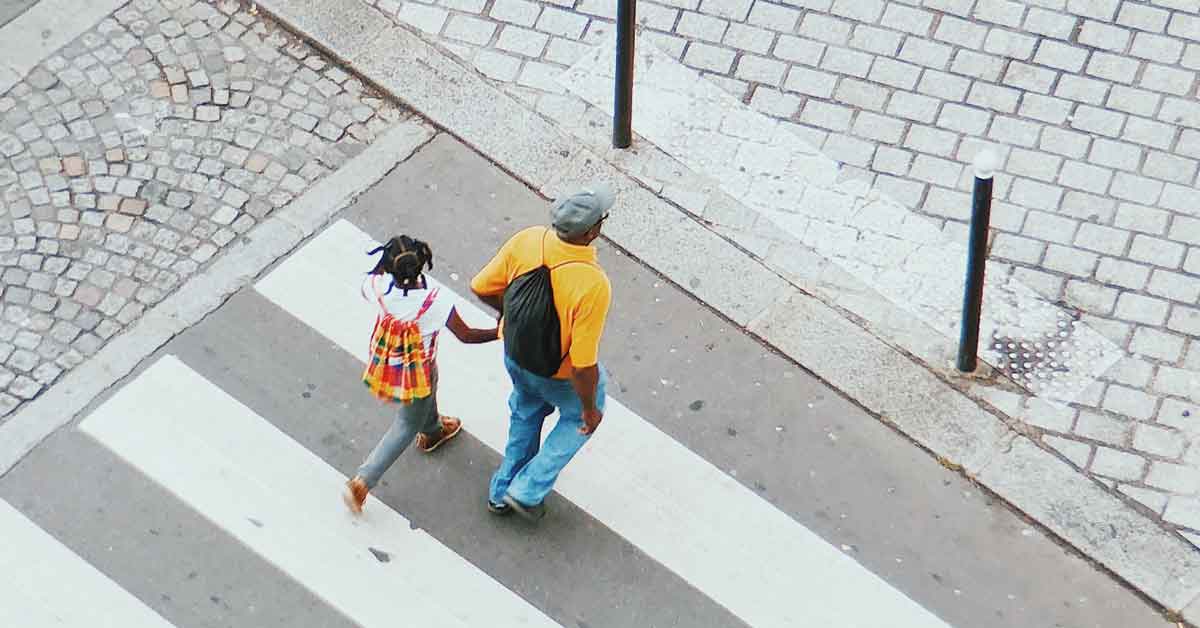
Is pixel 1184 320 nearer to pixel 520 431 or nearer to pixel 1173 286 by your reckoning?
pixel 1173 286

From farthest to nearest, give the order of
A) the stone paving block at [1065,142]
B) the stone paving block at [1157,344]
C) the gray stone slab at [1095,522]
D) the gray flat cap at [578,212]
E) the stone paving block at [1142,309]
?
the stone paving block at [1065,142], the stone paving block at [1142,309], the stone paving block at [1157,344], the gray stone slab at [1095,522], the gray flat cap at [578,212]

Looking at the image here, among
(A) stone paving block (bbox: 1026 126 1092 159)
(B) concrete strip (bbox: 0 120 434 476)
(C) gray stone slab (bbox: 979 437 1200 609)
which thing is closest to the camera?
(C) gray stone slab (bbox: 979 437 1200 609)

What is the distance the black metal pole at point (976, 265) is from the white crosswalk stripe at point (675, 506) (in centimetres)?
119

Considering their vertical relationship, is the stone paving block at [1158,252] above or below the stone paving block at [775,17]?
below

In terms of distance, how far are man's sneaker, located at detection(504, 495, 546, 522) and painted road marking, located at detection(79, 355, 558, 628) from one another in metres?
0.32

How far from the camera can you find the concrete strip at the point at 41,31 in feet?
28.8

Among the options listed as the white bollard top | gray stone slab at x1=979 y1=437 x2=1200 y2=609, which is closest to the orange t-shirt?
the white bollard top

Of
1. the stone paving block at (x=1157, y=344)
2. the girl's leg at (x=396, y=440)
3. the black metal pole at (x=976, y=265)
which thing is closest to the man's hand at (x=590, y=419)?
the girl's leg at (x=396, y=440)

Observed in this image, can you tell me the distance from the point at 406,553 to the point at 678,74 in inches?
124

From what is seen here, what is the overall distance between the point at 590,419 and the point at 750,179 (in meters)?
2.28

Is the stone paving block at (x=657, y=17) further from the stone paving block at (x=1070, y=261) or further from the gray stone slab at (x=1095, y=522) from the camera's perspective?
the gray stone slab at (x=1095, y=522)

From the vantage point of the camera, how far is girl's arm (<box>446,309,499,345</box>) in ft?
21.2

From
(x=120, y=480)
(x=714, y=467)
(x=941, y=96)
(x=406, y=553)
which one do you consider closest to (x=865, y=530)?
(x=714, y=467)

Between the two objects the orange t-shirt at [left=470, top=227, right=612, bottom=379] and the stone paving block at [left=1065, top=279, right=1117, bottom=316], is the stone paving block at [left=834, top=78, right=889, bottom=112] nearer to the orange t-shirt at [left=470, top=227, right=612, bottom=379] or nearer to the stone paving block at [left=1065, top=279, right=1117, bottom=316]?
the stone paving block at [left=1065, top=279, right=1117, bottom=316]
